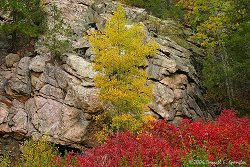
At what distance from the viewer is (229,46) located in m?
21.0

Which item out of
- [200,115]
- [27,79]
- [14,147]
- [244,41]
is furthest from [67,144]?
[244,41]

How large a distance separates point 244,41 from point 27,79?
1375cm

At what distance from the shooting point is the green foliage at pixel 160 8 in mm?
30016

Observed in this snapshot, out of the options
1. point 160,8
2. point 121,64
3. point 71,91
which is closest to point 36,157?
point 121,64

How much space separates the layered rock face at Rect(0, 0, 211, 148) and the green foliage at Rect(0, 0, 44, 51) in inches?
62.0

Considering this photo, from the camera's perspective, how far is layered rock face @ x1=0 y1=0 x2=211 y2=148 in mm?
18594

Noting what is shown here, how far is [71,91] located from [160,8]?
1592 cm

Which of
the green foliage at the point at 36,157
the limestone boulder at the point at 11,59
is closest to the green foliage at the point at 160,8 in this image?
the limestone boulder at the point at 11,59

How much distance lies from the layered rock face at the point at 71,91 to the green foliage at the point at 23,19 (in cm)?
158

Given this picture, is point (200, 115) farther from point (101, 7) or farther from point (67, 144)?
point (101, 7)

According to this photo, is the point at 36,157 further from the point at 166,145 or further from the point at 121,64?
the point at 121,64

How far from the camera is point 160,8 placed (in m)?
31.3

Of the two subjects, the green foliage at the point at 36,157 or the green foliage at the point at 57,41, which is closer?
the green foliage at the point at 36,157

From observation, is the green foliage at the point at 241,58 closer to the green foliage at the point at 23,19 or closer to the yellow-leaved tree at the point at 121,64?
the yellow-leaved tree at the point at 121,64
